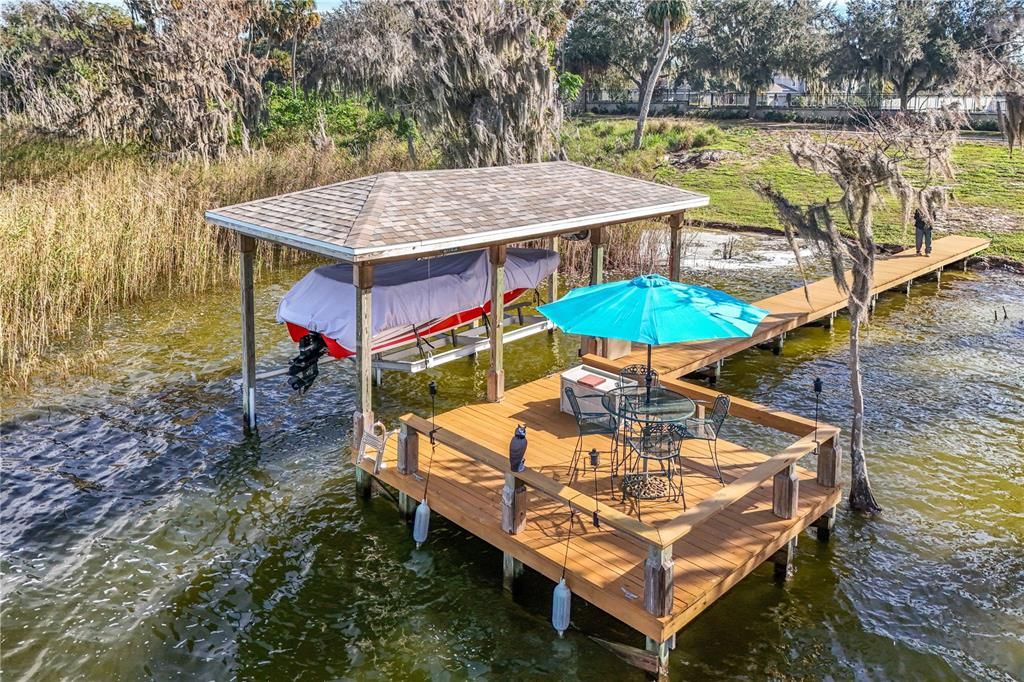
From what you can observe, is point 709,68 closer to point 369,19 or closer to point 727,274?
point 369,19

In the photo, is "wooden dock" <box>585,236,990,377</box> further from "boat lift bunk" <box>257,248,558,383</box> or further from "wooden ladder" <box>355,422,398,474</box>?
"wooden ladder" <box>355,422,398,474</box>

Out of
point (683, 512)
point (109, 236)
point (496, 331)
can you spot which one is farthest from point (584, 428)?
point (109, 236)

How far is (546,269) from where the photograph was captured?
1424cm

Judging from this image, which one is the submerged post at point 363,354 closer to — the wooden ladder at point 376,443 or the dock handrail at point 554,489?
the wooden ladder at point 376,443

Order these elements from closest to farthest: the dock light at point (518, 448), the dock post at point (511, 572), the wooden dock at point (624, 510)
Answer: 1. the wooden dock at point (624, 510)
2. the dock light at point (518, 448)
3. the dock post at point (511, 572)

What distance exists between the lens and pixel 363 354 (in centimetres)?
977

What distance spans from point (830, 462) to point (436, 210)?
576cm

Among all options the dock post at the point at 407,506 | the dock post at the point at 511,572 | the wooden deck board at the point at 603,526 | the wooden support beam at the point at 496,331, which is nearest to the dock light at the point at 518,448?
the wooden deck board at the point at 603,526

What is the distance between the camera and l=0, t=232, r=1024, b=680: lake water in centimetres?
730

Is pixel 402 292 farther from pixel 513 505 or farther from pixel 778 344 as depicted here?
pixel 778 344

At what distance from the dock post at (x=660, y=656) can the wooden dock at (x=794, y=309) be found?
4916 millimetres

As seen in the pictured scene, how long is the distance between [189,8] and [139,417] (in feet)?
60.2

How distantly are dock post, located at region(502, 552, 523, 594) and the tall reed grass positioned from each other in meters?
9.66

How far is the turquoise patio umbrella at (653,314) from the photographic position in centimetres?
809
